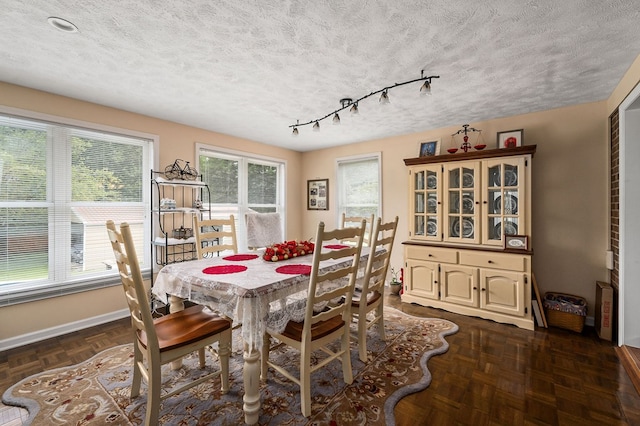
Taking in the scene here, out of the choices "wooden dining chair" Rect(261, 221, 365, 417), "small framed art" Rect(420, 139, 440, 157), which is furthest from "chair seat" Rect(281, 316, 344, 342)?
"small framed art" Rect(420, 139, 440, 157)

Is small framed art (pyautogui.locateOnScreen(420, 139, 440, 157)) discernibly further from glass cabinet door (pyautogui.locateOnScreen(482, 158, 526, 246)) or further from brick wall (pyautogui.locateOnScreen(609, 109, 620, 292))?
brick wall (pyautogui.locateOnScreen(609, 109, 620, 292))

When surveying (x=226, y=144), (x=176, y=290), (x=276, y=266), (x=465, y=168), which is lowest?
(x=176, y=290)

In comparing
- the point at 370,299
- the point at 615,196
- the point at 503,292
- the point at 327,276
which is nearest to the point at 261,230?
the point at 370,299

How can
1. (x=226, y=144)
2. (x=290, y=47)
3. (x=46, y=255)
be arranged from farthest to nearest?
(x=226, y=144), (x=46, y=255), (x=290, y=47)

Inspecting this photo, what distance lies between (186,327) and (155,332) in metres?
0.28

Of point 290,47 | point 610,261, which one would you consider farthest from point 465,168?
point 290,47

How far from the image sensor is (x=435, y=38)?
185 centimetres

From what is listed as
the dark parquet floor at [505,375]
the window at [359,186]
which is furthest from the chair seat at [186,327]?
the window at [359,186]

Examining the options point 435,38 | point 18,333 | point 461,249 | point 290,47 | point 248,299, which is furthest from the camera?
point 461,249

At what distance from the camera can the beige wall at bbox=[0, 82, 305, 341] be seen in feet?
8.49

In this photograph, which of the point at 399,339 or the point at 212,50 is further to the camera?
the point at 399,339

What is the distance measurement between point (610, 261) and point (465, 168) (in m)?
1.65

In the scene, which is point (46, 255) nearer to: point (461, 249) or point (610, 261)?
point (461, 249)

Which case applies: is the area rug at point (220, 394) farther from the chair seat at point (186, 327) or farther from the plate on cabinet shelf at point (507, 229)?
the plate on cabinet shelf at point (507, 229)
